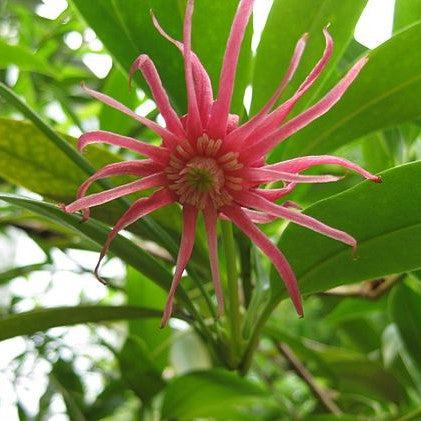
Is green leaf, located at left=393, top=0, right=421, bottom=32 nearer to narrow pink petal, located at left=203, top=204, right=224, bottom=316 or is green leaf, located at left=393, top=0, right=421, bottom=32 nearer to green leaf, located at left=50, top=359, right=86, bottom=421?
narrow pink petal, located at left=203, top=204, right=224, bottom=316

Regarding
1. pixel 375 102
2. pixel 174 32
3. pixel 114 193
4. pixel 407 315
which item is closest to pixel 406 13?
pixel 375 102

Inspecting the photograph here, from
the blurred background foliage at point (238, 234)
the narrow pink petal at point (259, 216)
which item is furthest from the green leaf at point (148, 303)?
the narrow pink petal at point (259, 216)

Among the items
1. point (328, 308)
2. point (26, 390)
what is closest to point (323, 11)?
point (328, 308)

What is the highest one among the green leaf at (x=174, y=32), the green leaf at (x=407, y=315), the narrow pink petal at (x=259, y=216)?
the green leaf at (x=174, y=32)

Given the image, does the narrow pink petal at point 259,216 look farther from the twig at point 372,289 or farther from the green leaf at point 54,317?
the twig at point 372,289

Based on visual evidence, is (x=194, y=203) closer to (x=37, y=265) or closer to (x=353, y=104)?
(x=353, y=104)
